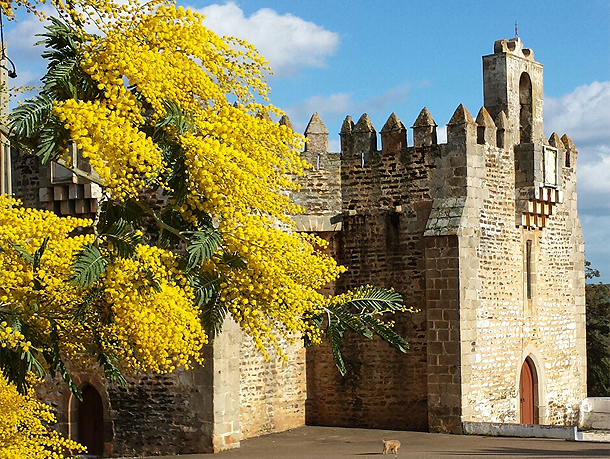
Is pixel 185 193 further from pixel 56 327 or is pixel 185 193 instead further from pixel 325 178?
pixel 325 178

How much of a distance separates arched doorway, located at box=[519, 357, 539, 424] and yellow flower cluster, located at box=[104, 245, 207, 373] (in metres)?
14.4

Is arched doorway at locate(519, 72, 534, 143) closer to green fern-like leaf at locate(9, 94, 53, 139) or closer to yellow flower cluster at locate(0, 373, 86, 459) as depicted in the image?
yellow flower cluster at locate(0, 373, 86, 459)

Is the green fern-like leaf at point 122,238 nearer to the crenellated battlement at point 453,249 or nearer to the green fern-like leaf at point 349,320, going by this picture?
the green fern-like leaf at point 349,320

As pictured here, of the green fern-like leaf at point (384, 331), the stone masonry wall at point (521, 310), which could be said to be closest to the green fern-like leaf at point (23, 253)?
the green fern-like leaf at point (384, 331)

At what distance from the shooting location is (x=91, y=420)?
20594 millimetres

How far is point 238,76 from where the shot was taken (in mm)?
10219

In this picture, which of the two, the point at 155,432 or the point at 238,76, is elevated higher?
the point at 238,76

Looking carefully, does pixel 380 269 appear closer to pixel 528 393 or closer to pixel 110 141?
pixel 528 393

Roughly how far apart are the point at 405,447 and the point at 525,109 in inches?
340

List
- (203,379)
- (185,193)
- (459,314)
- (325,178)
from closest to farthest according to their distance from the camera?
(185,193) → (203,379) → (459,314) → (325,178)

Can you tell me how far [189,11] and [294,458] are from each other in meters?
9.71

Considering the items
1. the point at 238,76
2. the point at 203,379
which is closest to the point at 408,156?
the point at 203,379

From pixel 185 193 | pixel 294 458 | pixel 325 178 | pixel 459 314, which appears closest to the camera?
pixel 185 193

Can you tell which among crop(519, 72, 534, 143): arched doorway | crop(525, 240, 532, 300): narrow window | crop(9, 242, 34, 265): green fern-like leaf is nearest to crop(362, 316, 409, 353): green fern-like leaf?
crop(9, 242, 34, 265): green fern-like leaf
